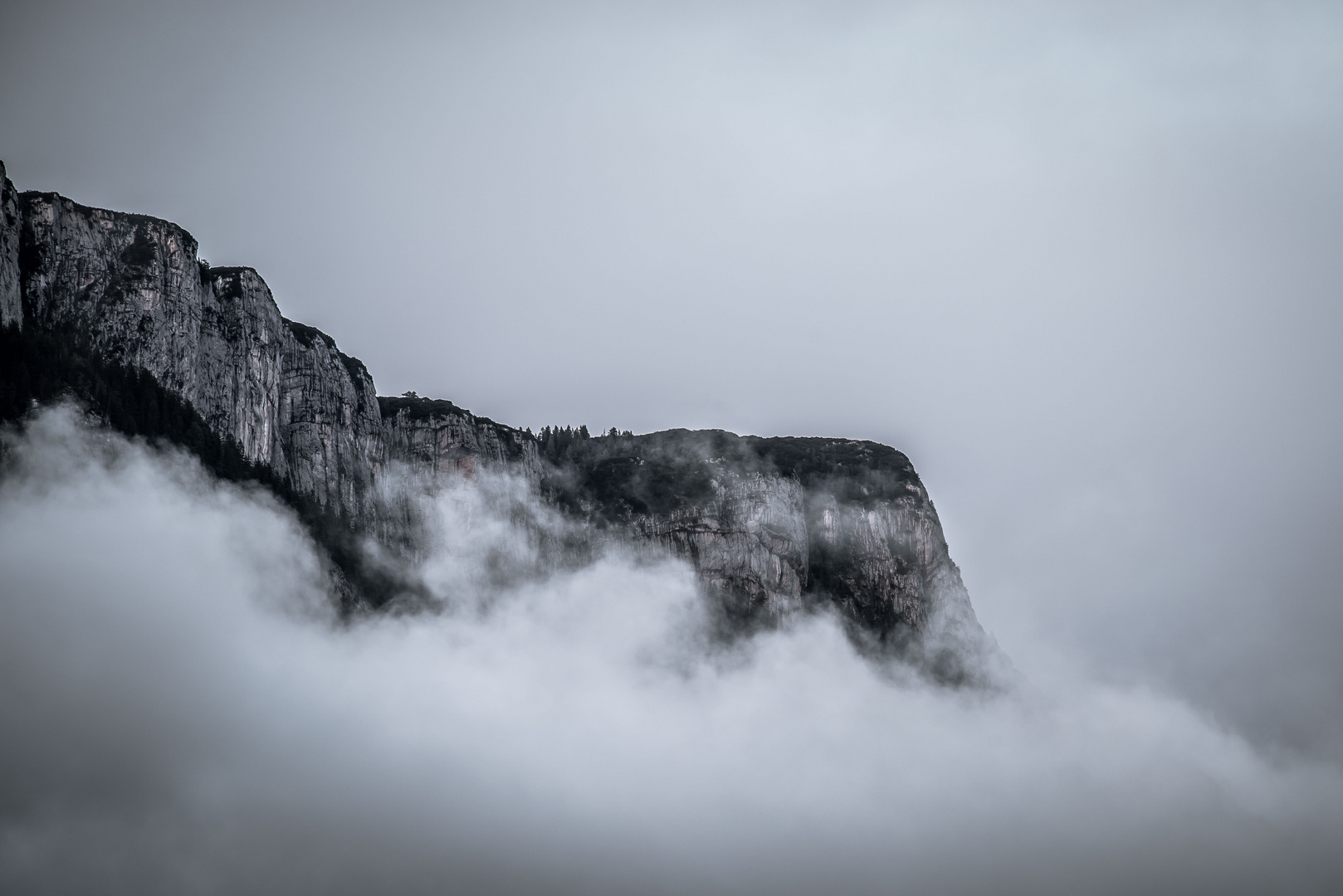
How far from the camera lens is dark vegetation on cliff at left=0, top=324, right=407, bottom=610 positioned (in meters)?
127

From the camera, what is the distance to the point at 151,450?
449 feet

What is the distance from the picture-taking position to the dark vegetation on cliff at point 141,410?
127m

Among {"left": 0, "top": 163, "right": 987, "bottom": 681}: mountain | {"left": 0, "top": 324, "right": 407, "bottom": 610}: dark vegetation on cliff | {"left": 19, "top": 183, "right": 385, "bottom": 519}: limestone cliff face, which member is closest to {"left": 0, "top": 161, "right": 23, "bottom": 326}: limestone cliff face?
{"left": 0, "top": 163, "right": 987, "bottom": 681}: mountain

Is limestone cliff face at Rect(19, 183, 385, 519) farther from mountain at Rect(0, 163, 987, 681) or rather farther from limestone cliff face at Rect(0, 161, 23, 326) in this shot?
limestone cliff face at Rect(0, 161, 23, 326)

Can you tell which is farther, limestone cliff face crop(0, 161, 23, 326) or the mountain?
the mountain

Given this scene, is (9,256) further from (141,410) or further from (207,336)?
(207,336)

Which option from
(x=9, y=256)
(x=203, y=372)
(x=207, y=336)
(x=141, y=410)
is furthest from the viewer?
(x=207, y=336)

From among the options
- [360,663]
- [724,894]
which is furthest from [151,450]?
[724,894]

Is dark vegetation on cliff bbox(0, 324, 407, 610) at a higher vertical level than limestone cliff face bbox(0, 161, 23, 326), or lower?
lower

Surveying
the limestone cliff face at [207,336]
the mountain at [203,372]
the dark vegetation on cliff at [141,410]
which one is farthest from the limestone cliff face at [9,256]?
the limestone cliff face at [207,336]

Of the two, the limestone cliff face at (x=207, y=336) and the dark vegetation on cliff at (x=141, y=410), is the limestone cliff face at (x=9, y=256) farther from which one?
the limestone cliff face at (x=207, y=336)

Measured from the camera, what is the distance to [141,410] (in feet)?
456

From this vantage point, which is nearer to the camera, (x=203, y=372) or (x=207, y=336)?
(x=203, y=372)

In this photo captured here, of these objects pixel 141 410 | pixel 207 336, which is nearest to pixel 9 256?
pixel 141 410
